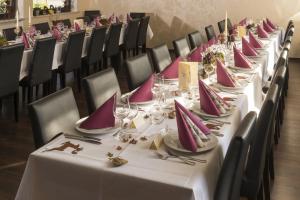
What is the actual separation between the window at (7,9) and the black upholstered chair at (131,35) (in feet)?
7.32

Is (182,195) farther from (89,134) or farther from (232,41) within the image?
(232,41)

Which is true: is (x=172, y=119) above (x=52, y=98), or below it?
below

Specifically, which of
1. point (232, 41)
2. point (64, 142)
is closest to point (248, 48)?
point (232, 41)

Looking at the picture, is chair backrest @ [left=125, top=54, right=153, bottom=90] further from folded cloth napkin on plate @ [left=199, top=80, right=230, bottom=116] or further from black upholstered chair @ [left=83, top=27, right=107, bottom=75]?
black upholstered chair @ [left=83, top=27, right=107, bottom=75]

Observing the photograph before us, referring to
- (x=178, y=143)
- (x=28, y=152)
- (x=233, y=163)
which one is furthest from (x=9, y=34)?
(x=233, y=163)

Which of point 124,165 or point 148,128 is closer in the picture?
point 124,165

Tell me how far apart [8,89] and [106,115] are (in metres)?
2.13

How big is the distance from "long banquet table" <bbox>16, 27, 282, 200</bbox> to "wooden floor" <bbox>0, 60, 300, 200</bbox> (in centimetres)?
112

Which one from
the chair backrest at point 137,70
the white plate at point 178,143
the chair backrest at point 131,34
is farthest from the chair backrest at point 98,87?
the chair backrest at point 131,34

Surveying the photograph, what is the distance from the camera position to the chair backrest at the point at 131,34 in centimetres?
659

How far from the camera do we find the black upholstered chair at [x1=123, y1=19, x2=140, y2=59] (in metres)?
6.59

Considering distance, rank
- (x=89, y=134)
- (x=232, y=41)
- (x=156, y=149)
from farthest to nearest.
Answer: (x=232, y=41), (x=89, y=134), (x=156, y=149)

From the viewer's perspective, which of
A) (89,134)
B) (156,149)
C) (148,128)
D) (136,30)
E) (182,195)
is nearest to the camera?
(182,195)

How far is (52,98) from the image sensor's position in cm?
206
